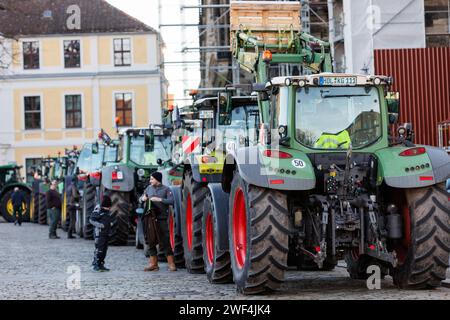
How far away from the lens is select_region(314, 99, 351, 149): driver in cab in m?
13.3

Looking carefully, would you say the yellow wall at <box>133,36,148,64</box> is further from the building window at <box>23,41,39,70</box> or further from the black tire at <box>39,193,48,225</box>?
the black tire at <box>39,193,48,225</box>

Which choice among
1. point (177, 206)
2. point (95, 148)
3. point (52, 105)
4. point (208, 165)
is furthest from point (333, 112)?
point (52, 105)

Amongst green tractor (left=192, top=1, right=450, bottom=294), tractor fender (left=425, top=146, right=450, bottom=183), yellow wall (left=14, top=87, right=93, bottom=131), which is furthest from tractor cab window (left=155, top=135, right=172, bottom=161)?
yellow wall (left=14, top=87, right=93, bottom=131)

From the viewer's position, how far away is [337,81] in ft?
44.0

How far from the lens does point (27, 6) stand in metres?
69.8

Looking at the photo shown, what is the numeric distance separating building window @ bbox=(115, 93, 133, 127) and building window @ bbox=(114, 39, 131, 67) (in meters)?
2.00

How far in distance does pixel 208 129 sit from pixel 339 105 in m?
5.33

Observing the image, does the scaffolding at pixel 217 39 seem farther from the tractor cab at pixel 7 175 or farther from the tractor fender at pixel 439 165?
the tractor fender at pixel 439 165

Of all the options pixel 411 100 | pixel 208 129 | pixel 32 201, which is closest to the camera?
pixel 208 129

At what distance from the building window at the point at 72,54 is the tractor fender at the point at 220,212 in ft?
180

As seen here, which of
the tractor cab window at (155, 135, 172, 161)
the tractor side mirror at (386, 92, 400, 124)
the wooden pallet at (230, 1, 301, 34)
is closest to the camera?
the tractor side mirror at (386, 92, 400, 124)
